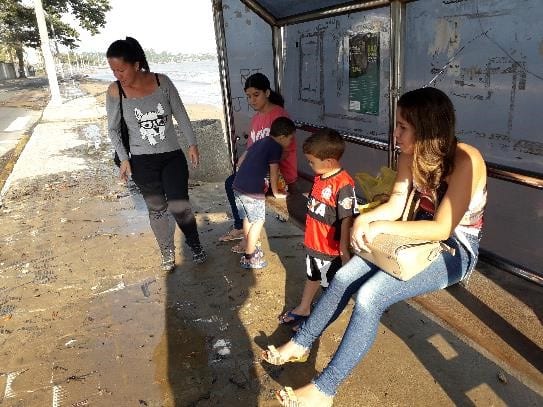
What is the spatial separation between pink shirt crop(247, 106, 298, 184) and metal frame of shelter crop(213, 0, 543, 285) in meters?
0.61

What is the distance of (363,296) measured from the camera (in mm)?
1974

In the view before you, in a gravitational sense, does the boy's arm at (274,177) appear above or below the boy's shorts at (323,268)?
above

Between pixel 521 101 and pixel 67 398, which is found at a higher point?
pixel 521 101

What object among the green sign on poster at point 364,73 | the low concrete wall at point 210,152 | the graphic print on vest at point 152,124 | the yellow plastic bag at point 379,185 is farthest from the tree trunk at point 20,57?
the yellow plastic bag at point 379,185

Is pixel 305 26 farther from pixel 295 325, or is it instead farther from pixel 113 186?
pixel 113 186

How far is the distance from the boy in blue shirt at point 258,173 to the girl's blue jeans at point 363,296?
131 cm

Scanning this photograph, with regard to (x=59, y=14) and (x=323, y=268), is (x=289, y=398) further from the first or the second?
(x=59, y=14)

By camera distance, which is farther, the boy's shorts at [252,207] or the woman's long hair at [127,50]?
the boy's shorts at [252,207]

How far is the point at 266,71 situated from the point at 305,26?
86 centimetres

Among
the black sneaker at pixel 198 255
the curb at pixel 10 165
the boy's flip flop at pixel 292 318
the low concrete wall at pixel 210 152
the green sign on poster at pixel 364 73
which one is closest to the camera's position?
the boy's flip flop at pixel 292 318

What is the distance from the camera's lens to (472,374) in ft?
8.07

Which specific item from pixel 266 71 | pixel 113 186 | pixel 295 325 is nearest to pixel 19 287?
pixel 295 325

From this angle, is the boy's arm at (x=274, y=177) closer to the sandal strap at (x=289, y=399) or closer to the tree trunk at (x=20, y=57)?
the sandal strap at (x=289, y=399)

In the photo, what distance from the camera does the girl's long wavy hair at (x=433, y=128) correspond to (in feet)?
6.39
